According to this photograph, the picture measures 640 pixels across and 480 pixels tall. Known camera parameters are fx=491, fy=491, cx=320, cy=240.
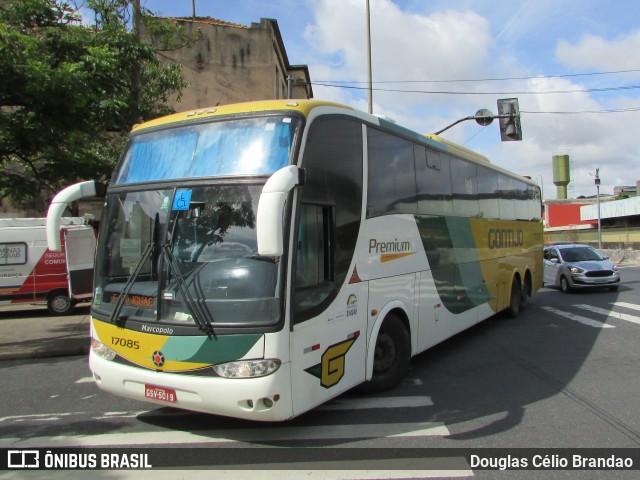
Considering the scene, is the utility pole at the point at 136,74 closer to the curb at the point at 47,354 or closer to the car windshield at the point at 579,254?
the curb at the point at 47,354

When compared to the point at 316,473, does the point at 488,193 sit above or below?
above

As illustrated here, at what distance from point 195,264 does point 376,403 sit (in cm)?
267

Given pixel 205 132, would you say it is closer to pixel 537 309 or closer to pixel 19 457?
pixel 19 457

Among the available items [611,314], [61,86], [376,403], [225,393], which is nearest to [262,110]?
[225,393]

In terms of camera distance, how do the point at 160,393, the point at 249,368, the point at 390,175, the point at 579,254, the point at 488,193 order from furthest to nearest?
1. the point at 579,254
2. the point at 488,193
3. the point at 390,175
4. the point at 160,393
5. the point at 249,368

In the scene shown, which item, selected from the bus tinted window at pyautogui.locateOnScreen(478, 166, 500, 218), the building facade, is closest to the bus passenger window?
the bus tinted window at pyautogui.locateOnScreen(478, 166, 500, 218)

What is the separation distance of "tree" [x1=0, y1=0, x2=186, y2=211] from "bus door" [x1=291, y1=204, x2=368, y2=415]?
6.14 m

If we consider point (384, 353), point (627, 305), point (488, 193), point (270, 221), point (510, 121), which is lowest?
point (627, 305)

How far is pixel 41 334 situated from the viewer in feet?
36.3

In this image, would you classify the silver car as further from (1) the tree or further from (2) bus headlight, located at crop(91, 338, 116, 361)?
(2) bus headlight, located at crop(91, 338, 116, 361)

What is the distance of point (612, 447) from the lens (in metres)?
4.29

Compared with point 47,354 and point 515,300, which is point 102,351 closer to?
point 47,354

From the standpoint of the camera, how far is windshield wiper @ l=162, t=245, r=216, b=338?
4121 millimetres

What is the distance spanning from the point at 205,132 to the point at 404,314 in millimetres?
3284
